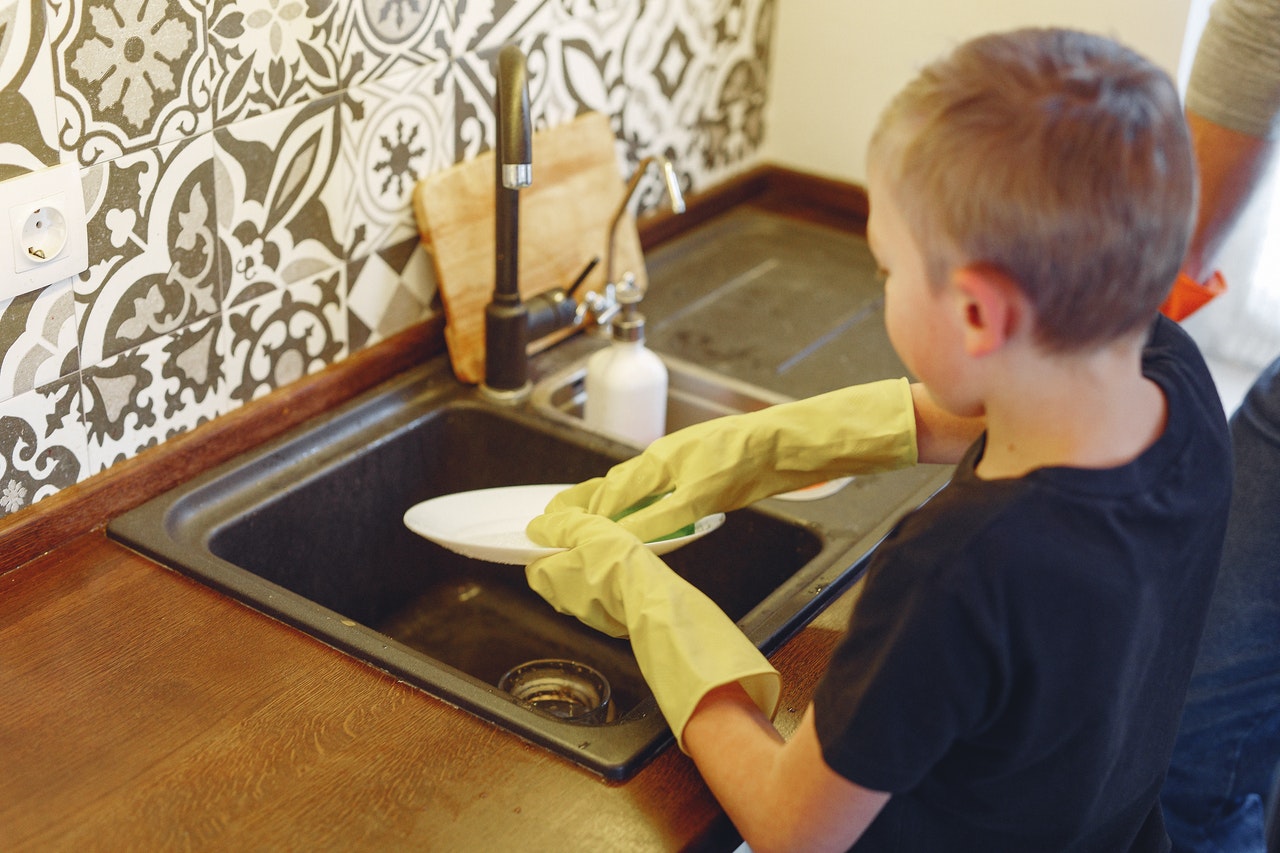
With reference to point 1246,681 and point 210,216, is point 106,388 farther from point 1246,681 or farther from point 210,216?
point 1246,681

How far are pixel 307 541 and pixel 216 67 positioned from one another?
0.45 m

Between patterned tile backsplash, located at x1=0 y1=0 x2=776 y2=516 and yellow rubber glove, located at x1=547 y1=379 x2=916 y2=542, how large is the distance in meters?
0.36

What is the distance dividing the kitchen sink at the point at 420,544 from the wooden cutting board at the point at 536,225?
3.3 inches

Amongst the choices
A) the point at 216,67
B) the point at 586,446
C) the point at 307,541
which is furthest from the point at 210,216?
the point at 586,446

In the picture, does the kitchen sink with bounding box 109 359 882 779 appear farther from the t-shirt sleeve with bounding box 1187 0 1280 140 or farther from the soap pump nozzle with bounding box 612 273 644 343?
the t-shirt sleeve with bounding box 1187 0 1280 140

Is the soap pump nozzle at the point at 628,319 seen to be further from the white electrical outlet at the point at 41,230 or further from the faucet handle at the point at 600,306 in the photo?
the white electrical outlet at the point at 41,230

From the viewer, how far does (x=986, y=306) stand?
0.71 m

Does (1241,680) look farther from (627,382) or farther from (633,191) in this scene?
(633,191)

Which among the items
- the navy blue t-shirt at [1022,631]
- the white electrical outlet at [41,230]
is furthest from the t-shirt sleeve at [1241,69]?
the white electrical outlet at [41,230]

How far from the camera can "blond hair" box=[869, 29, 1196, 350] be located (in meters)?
0.68

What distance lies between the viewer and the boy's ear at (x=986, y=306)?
2.32 ft

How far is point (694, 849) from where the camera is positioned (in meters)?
0.87

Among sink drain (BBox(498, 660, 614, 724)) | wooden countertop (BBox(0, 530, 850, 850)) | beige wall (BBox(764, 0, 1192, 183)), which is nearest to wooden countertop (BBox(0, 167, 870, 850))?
wooden countertop (BBox(0, 530, 850, 850))

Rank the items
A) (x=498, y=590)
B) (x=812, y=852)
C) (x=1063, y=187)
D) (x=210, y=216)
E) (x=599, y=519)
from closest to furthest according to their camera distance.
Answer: (x=1063, y=187), (x=812, y=852), (x=599, y=519), (x=210, y=216), (x=498, y=590)
